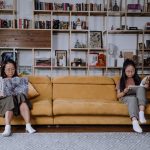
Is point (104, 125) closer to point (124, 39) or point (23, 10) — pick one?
point (124, 39)

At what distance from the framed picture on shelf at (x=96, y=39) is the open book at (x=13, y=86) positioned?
2402 mm

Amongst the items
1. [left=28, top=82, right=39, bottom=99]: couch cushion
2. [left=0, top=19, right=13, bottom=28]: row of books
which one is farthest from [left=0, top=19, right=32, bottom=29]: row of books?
[left=28, top=82, right=39, bottom=99]: couch cushion

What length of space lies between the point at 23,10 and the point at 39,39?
2.62 feet

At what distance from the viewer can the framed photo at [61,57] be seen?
555cm

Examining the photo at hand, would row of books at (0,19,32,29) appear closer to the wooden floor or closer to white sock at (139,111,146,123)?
the wooden floor

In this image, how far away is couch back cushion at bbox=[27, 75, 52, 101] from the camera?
379 cm

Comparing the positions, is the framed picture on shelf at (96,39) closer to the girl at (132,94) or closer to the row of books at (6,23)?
the row of books at (6,23)

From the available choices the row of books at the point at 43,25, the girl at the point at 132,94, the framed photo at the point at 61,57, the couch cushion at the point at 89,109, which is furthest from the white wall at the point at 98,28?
the couch cushion at the point at 89,109

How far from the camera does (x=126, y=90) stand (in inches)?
138

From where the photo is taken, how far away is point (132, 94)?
354 cm

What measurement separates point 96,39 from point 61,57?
0.78 metres

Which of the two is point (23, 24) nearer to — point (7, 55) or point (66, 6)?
point (7, 55)

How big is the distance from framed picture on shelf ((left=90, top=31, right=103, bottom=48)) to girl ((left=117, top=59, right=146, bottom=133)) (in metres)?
1.95

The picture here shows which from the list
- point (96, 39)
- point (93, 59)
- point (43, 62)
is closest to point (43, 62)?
point (43, 62)
